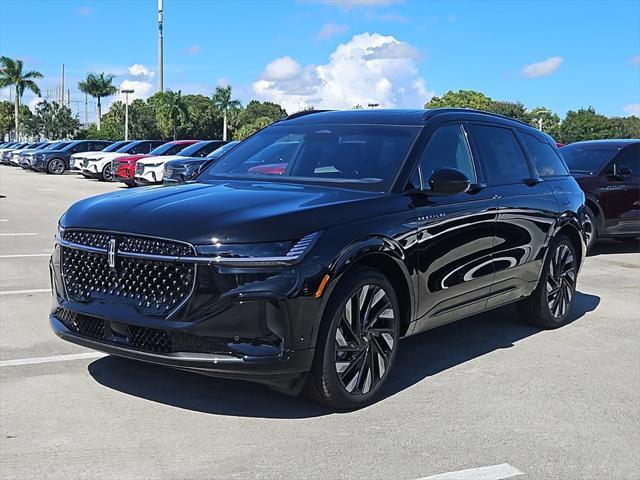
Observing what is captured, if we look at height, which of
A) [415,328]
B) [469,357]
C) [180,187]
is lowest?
[469,357]

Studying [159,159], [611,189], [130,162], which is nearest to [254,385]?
[611,189]

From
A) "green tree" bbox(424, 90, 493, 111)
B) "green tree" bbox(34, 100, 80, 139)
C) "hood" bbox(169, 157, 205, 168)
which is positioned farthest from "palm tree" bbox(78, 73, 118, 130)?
"hood" bbox(169, 157, 205, 168)

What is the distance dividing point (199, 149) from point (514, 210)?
1811 cm

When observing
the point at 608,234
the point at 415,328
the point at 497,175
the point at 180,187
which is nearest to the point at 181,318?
the point at 180,187

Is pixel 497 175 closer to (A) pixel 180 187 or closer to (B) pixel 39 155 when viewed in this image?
(A) pixel 180 187

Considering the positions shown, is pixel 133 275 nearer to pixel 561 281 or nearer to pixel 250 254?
pixel 250 254

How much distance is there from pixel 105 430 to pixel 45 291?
401cm

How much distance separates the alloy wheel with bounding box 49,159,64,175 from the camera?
35750mm

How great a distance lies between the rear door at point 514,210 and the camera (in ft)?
19.2

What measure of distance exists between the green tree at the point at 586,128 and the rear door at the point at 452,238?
9226 cm

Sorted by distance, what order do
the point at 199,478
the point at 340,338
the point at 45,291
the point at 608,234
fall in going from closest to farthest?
the point at 199,478
the point at 340,338
the point at 45,291
the point at 608,234

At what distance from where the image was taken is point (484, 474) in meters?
3.64

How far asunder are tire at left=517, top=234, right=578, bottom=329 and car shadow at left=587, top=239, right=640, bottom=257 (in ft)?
16.3

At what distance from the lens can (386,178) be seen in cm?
497
